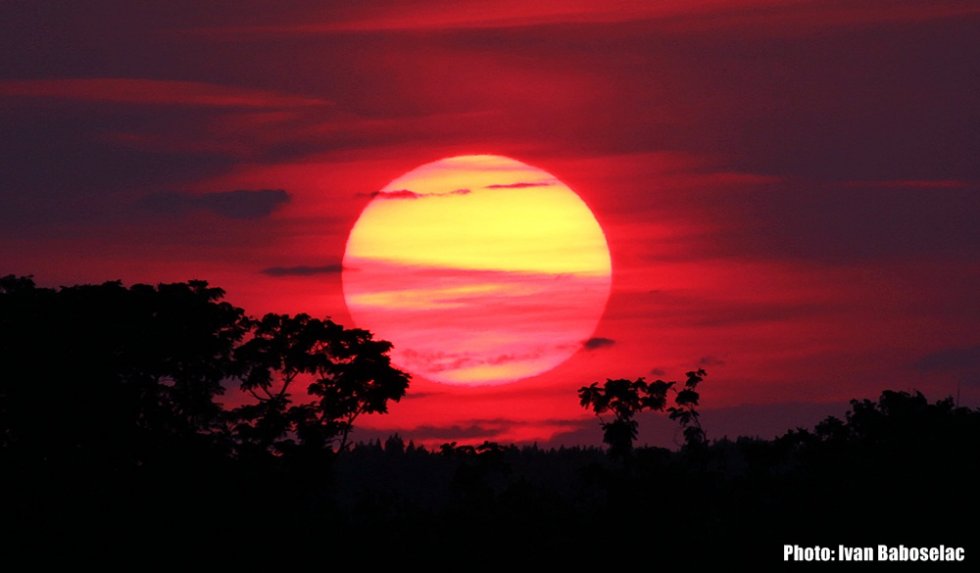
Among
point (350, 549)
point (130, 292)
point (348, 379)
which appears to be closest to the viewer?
point (350, 549)

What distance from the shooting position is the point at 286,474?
247 feet

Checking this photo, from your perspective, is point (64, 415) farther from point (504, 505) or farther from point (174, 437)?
point (504, 505)

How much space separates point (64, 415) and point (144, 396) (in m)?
3.53

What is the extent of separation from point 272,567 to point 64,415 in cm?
1123

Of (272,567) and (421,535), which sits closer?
(272,567)

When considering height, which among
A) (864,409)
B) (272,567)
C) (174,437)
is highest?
(864,409)

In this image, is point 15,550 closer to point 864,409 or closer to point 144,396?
point 144,396

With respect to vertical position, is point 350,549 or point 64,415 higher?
point 64,415

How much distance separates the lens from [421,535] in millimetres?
74688

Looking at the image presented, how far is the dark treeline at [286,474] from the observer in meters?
70.4

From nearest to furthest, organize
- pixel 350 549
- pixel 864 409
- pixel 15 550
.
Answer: pixel 15 550 → pixel 350 549 → pixel 864 409

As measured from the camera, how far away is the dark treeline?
2771 inches

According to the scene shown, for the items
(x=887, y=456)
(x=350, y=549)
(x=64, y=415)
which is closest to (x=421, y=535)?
(x=350, y=549)

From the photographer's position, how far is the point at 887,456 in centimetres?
8144
